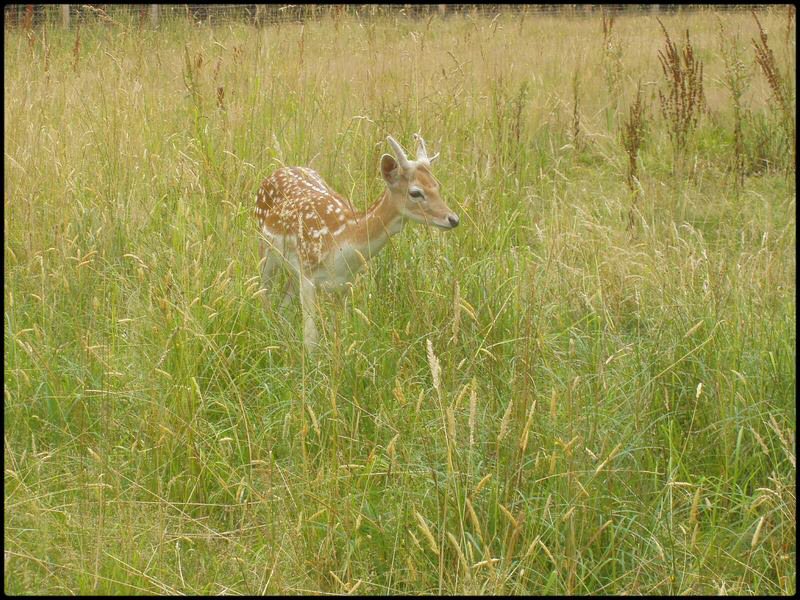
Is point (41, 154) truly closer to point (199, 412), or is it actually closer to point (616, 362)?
point (199, 412)

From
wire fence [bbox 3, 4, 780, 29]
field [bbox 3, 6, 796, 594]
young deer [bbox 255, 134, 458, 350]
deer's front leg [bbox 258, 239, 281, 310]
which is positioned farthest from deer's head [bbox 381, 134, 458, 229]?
wire fence [bbox 3, 4, 780, 29]

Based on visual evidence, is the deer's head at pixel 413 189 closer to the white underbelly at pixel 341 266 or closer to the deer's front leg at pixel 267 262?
the white underbelly at pixel 341 266

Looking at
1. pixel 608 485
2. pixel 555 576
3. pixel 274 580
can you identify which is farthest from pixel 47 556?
pixel 608 485

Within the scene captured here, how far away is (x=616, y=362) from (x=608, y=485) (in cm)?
83

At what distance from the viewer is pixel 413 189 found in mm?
3719

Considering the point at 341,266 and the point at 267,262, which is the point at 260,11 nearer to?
the point at 267,262

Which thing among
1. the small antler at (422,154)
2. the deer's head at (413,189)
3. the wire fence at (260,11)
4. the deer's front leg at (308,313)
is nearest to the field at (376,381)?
the deer's front leg at (308,313)

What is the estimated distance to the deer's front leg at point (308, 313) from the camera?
130 inches

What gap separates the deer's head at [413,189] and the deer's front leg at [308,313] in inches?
19.4

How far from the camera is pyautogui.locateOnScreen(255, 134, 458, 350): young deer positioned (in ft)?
12.2

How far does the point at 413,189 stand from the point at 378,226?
0.22 meters

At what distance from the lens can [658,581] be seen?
7.66 ft

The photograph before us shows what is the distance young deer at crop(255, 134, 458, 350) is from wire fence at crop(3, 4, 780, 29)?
281cm

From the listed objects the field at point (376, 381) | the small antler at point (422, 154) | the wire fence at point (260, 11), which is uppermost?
the wire fence at point (260, 11)
